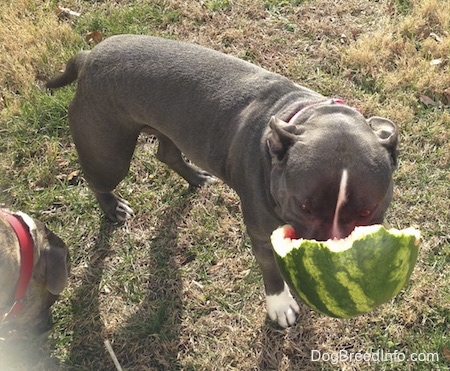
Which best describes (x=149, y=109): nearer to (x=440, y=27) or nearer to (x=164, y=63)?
(x=164, y=63)

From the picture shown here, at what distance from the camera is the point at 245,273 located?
4.11 metres

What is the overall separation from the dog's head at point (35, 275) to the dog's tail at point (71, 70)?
3.38ft

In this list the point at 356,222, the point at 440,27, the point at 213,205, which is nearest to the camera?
the point at 356,222

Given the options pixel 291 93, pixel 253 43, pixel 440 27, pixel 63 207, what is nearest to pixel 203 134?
pixel 291 93

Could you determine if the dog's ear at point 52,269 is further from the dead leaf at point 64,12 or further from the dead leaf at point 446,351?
the dead leaf at point 64,12

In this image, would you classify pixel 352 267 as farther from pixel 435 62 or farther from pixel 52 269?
pixel 435 62

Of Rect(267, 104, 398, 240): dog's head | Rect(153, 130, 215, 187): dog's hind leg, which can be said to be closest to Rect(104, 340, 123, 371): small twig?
Rect(153, 130, 215, 187): dog's hind leg

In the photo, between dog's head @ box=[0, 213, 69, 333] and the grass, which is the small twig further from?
dog's head @ box=[0, 213, 69, 333]

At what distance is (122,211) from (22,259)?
49.7 inches

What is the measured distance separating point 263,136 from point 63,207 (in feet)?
7.20

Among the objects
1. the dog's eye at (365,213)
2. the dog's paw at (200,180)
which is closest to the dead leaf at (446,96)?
the dog's paw at (200,180)

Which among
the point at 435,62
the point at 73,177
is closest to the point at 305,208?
the point at 73,177

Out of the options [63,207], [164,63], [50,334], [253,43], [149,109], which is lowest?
[50,334]

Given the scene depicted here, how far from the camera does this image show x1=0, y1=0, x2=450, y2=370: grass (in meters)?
3.78
